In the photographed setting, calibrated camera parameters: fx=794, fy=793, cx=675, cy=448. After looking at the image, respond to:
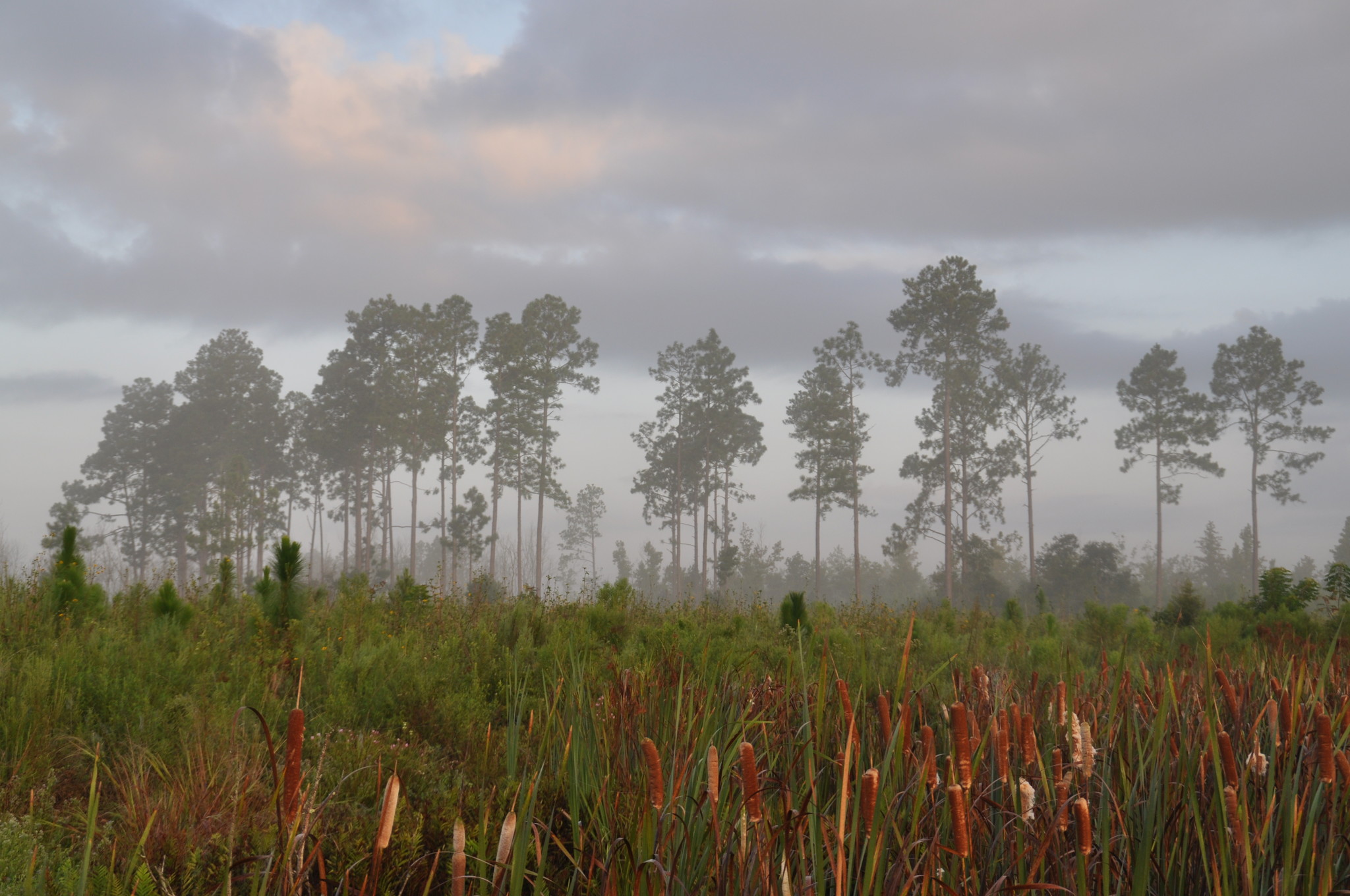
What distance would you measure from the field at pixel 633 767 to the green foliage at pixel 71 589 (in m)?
0.08

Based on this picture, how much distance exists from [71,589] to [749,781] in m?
8.04

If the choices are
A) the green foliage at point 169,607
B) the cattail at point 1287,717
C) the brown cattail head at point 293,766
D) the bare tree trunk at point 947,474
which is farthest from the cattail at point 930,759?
the bare tree trunk at point 947,474

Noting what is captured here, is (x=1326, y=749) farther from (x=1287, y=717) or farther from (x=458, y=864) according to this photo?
(x=458, y=864)

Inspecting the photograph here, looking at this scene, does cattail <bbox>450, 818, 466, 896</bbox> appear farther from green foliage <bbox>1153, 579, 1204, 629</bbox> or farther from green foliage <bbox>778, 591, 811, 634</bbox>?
green foliage <bbox>1153, 579, 1204, 629</bbox>

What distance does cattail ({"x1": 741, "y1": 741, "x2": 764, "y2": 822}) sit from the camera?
110 centimetres

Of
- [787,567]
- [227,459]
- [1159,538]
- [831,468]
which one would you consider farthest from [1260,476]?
[227,459]

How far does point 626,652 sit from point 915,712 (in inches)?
126

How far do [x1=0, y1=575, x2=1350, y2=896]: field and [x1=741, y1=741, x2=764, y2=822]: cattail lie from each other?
1cm

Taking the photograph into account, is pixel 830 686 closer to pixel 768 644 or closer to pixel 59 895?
pixel 59 895

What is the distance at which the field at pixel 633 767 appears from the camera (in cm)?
148

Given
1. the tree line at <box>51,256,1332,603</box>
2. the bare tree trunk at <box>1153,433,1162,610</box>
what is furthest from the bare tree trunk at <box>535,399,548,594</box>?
the bare tree trunk at <box>1153,433,1162,610</box>

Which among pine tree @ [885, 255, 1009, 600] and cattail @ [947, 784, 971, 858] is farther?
pine tree @ [885, 255, 1009, 600]

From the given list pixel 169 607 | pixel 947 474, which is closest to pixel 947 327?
pixel 947 474

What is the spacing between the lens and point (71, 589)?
700 centimetres
